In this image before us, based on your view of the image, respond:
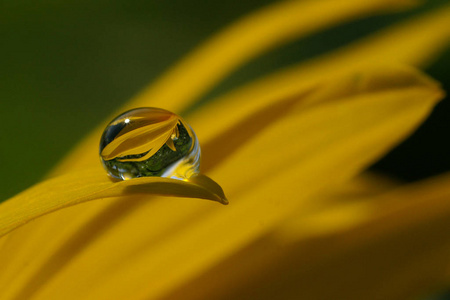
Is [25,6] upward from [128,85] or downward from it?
upward

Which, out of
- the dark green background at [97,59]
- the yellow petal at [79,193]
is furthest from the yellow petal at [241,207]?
the dark green background at [97,59]

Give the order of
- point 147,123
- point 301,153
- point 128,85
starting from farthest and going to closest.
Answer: point 128,85 → point 301,153 → point 147,123

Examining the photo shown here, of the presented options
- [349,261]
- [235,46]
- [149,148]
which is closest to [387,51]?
[235,46]

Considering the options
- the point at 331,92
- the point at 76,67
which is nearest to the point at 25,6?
the point at 76,67

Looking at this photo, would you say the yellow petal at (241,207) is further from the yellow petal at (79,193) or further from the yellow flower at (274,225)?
the yellow petal at (79,193)

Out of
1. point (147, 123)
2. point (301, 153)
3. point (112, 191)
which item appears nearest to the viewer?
point (112, 191)

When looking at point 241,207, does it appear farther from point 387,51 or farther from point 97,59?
point 97,59

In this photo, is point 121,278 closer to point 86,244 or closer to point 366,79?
point 86,244
